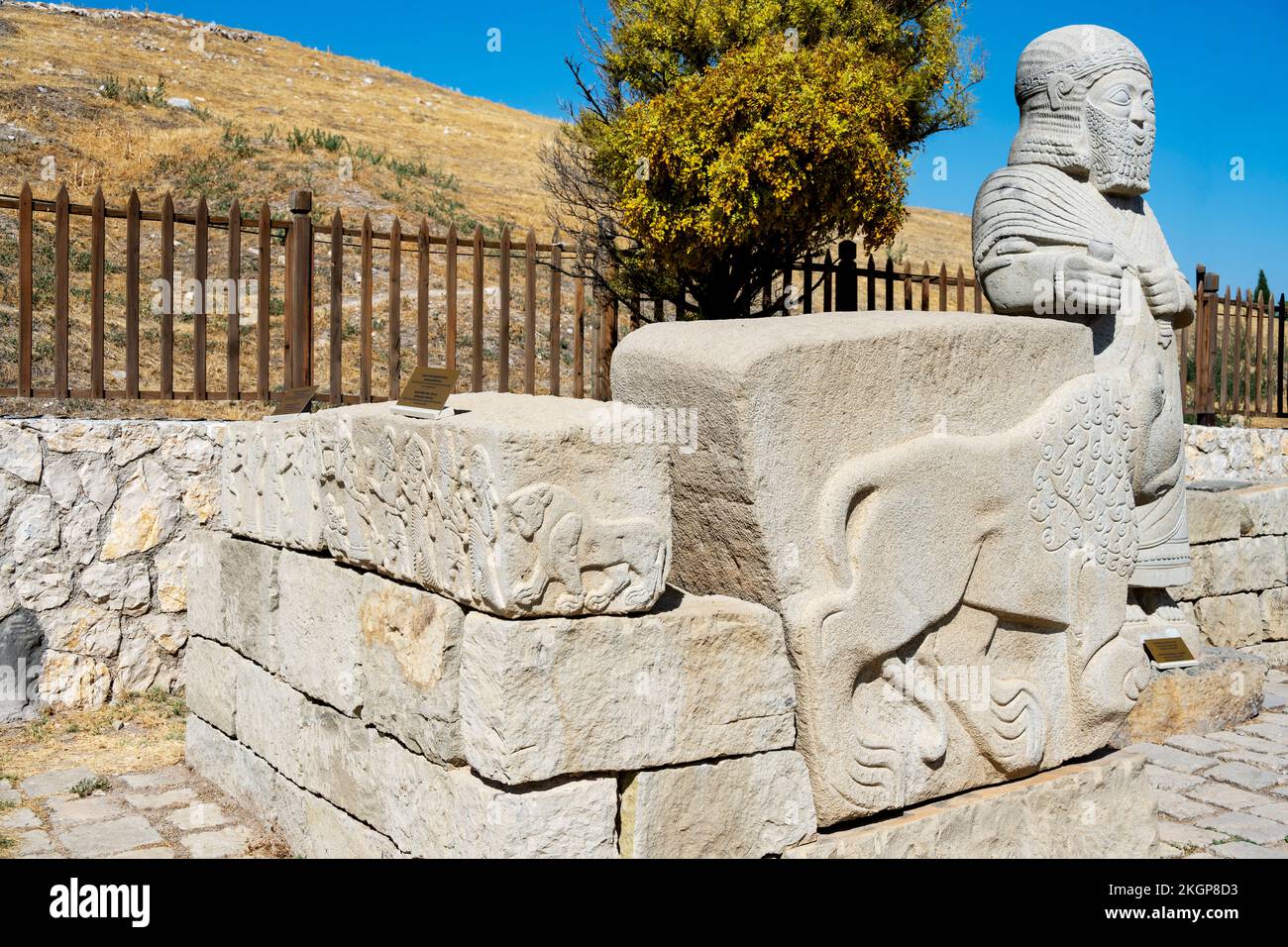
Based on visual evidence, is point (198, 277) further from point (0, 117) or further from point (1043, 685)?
point (0, 117)

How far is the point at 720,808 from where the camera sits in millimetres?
3031

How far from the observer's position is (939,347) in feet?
11.5

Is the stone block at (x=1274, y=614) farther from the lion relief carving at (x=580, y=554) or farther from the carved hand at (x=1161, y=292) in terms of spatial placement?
the lion relief carving at (x=580, y=554)

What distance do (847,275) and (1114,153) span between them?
14.4 ft

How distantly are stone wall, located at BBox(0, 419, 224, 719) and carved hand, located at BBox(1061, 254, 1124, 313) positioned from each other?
3951 millimetres

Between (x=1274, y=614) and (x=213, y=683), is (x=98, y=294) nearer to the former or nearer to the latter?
(x=213, y=683)

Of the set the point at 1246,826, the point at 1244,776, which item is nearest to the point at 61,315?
the point at 1246,826

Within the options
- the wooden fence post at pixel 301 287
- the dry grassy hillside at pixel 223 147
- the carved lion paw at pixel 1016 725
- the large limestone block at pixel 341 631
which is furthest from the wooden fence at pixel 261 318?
the carved lion paw at pixel 1016 725

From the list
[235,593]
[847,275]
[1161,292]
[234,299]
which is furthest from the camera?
[847,275]

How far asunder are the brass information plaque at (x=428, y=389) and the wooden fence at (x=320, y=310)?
2.72 m

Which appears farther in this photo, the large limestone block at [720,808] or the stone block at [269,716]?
the stone block at [269,716]

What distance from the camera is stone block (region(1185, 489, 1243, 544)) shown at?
6828mm

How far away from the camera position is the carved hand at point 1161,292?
489 centimetres

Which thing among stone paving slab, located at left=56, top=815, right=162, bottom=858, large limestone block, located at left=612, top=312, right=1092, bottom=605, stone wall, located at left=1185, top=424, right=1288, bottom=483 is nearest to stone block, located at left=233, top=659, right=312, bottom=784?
stone paving slab, located at left=56, top=815, right=162, bottom=858
